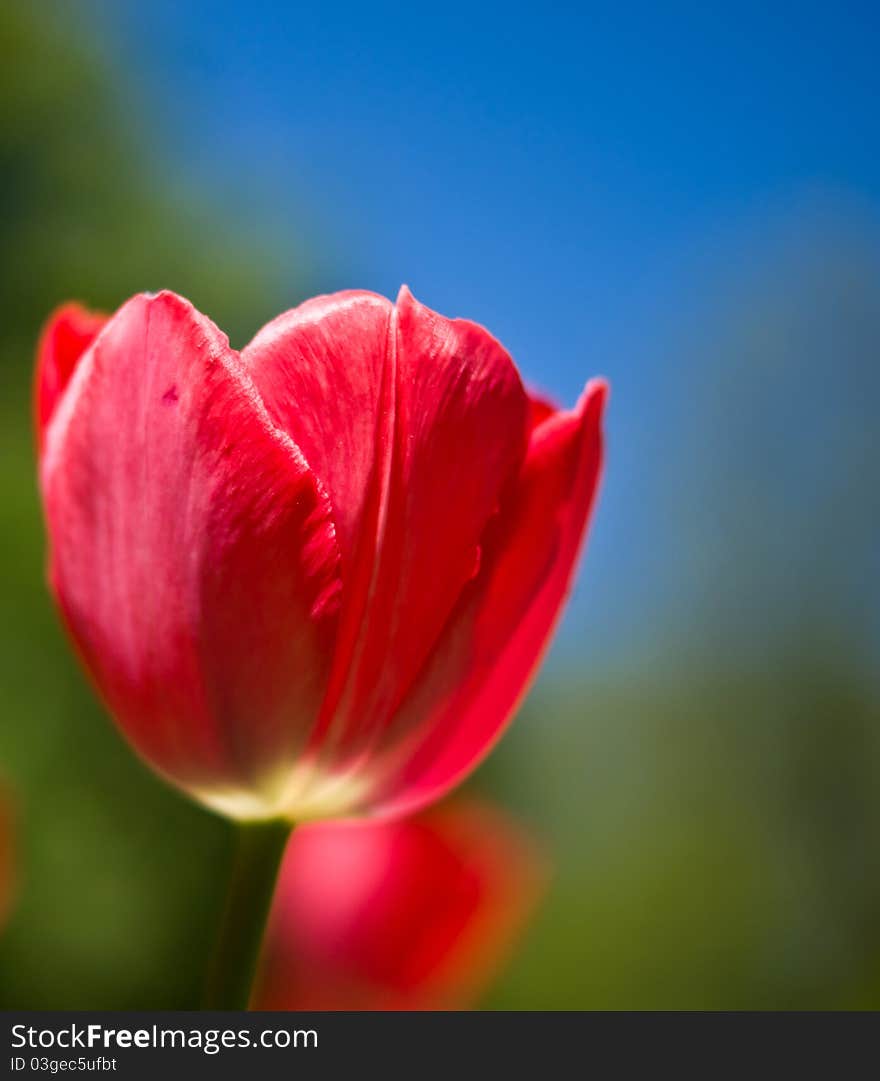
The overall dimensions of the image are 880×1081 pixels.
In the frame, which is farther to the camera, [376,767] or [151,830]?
[151,830]

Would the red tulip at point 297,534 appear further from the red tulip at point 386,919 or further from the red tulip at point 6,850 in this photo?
the red tulip at point 386,919

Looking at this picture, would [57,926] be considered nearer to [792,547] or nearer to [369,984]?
[369,984]

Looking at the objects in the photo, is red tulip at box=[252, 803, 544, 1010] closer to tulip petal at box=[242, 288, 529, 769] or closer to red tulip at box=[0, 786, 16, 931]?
red tulip at box=[0, 786, 16, 931]

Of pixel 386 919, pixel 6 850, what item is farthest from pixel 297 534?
pixel 386 919

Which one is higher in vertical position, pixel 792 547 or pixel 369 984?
pixel 792 547

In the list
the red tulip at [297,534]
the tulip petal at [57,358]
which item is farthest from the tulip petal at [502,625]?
the tulip petal at [57,358]

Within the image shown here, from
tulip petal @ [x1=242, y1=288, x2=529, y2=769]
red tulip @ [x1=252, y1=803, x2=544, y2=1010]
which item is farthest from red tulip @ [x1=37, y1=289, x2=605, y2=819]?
red tulip @ [x1=252, y1=803, x2=544, y2=1010]

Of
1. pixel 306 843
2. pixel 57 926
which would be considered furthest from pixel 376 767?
pixel 57 926
